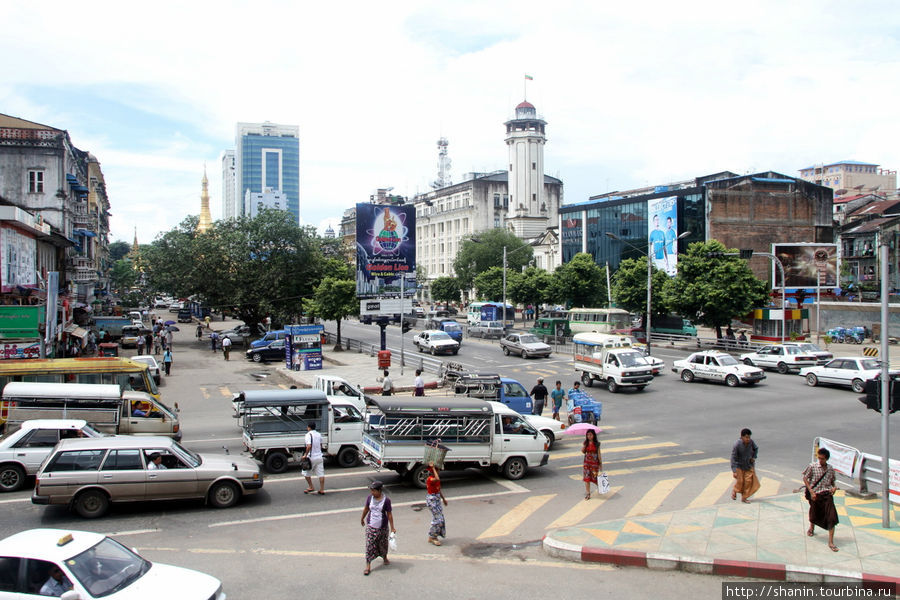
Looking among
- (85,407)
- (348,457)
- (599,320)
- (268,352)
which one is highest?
(599,320)

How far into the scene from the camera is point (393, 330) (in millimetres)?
67375

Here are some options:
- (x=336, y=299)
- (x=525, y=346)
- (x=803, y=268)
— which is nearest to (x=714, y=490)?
(x=525, y=346)

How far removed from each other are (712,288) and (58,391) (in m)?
38.9

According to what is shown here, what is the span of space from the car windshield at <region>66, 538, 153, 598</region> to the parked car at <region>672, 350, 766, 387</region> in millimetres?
26983

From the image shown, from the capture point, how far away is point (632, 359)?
97.1ft

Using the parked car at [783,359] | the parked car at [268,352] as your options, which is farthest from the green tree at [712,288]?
the parked car at [268,352]

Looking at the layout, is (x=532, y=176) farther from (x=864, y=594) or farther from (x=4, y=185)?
(x=864, y=594)

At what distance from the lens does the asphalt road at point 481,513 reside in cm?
995

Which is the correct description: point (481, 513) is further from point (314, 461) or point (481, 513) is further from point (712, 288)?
point (712, 288)

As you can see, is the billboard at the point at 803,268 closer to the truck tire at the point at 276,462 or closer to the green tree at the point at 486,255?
the green tree at the point at 486,255

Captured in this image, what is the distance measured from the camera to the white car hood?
7.23m

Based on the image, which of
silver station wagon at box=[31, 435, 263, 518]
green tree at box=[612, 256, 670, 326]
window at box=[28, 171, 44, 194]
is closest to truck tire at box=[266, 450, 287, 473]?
silver station wagon at box=[31, 435, 263, 518]

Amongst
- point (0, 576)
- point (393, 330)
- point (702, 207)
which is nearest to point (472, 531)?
point (0, 576)

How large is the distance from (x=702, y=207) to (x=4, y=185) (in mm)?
60079
